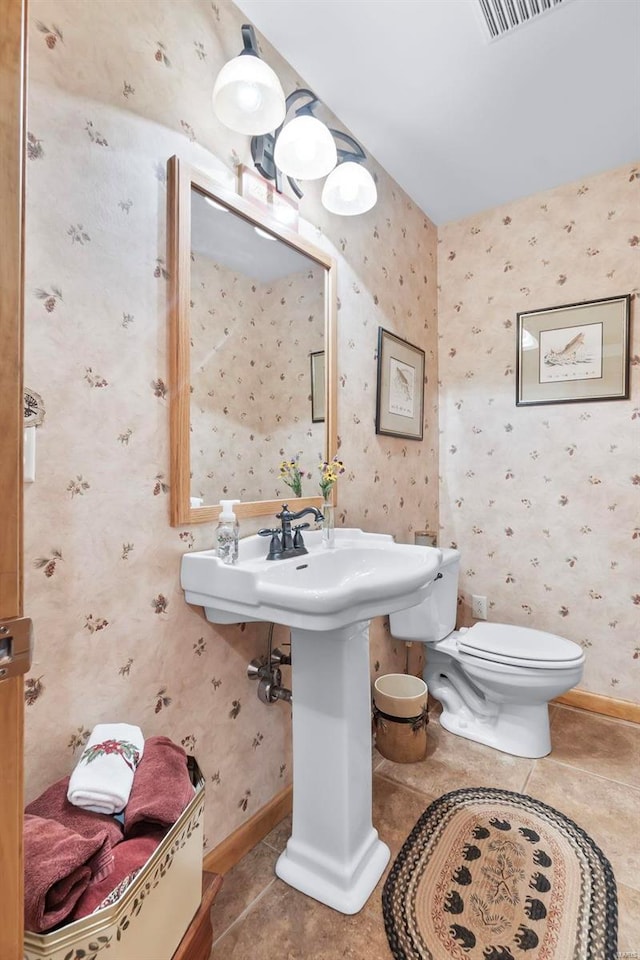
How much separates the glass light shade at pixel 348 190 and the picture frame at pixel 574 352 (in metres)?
1.12

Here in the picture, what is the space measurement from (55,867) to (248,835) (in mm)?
868

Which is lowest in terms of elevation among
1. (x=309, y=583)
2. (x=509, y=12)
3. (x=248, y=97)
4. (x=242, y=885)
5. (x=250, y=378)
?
(x=242, y=885)

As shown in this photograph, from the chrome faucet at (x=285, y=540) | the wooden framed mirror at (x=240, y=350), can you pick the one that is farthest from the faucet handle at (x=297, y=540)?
the wooden framed mirror at (x=240, y=350)

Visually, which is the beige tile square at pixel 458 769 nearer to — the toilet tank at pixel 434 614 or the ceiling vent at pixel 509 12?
the toilet tank at pixel 434 614

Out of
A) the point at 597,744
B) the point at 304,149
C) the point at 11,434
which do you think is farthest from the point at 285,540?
the point at 597,744

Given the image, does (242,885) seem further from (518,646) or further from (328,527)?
(518,646)

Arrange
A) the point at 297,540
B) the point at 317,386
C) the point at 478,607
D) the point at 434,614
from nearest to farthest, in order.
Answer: the point at 297,540, the point at 317,386, the point at 434,614, the point at 478,607

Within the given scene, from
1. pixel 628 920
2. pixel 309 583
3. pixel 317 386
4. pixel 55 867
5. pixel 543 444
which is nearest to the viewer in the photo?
pixel 55 867

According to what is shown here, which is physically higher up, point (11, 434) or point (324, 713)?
point (11, 434)

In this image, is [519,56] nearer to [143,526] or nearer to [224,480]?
[224,480]

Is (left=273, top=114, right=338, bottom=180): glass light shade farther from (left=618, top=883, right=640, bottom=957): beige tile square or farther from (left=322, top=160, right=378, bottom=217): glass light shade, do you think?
(left=618, top=883, right=640, bottom=957): beige tile square

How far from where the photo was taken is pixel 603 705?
2080 millimetres

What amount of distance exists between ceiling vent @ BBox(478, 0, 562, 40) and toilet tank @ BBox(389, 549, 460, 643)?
72.8 inches

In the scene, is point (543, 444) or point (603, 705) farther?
point (543, 444)
